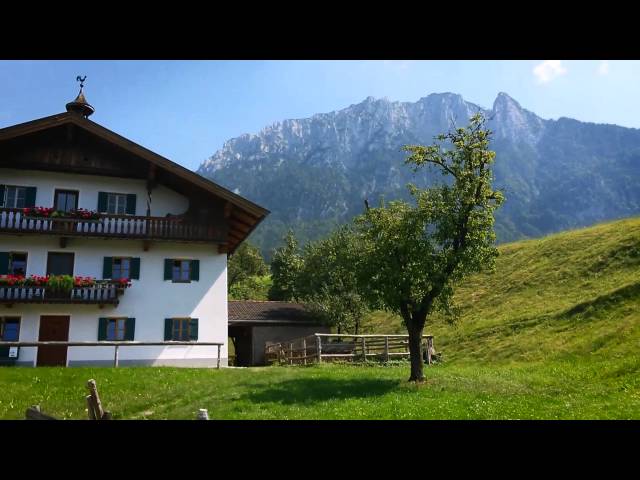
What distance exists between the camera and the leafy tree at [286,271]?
5570cm

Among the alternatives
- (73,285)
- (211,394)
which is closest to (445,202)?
(211,394)

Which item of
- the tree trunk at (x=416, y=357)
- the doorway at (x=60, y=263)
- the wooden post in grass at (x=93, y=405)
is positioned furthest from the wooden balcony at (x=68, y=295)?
the wooden post in grass at (x=93, y=405)

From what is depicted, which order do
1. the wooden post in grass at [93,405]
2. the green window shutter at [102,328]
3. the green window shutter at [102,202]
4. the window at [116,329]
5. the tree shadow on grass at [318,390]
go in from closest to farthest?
the wooden post in grass at [93,405] < the tree shadow on grass at [318,390] < the green window shutter at [102,328] < the window at [116,329] < the green window shutter at [102,202]

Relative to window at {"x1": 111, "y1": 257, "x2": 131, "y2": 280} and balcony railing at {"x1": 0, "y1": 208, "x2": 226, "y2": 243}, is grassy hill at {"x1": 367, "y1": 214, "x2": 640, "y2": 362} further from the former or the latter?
window at {"x1": 111, "y1": 257, "x2": 131, "y2": 280}

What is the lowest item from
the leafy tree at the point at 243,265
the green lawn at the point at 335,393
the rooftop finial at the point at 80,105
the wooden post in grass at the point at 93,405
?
the green lawn at the point at 335,393

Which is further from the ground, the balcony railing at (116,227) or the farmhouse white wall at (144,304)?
the balcony railing at (116,227)

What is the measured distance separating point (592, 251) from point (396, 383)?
29029 millimetres

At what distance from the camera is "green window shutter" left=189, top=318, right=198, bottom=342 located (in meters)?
29.2

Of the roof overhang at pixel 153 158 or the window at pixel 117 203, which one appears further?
the window at pixel 117 203

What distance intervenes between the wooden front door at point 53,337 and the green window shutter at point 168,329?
4.64m

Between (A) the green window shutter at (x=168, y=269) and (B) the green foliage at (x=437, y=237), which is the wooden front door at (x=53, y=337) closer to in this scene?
(A) the green window shutter at (x=168, y=269)

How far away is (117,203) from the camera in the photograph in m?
29.9
